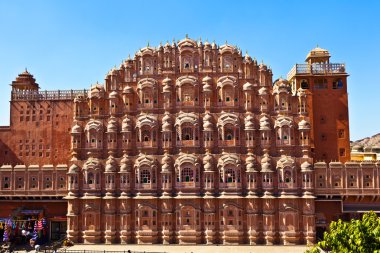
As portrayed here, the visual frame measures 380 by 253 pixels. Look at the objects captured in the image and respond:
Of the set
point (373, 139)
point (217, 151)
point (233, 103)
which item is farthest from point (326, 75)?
point (373, 139)

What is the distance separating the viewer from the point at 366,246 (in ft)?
71.3

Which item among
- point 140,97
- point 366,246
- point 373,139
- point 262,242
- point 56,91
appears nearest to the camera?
point 366,246

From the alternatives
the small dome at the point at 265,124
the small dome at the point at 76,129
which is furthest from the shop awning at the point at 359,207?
the small dome at the point at 76,129

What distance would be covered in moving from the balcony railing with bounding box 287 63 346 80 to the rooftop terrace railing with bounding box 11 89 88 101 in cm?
2873

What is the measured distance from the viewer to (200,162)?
49.8m

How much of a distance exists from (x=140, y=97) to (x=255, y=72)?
14354 mm

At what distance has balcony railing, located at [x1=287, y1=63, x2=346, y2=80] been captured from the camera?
55.7 metres

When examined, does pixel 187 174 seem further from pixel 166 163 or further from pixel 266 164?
pixel 266 164

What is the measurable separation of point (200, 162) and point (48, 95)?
79.3 ft

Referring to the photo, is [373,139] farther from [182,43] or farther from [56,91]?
[56,91]

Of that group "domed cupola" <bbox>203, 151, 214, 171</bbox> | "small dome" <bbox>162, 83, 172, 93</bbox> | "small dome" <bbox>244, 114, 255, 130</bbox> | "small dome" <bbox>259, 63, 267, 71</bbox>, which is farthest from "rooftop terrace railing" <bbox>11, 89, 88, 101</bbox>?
"small dome" <bbox>259, 63, 267, 71</bbox>

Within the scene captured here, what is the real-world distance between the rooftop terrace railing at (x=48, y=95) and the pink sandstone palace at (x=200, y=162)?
19.7 ft

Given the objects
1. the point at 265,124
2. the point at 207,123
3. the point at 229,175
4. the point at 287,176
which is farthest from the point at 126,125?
the point at 287,176

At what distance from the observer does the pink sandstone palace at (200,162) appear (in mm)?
48781
